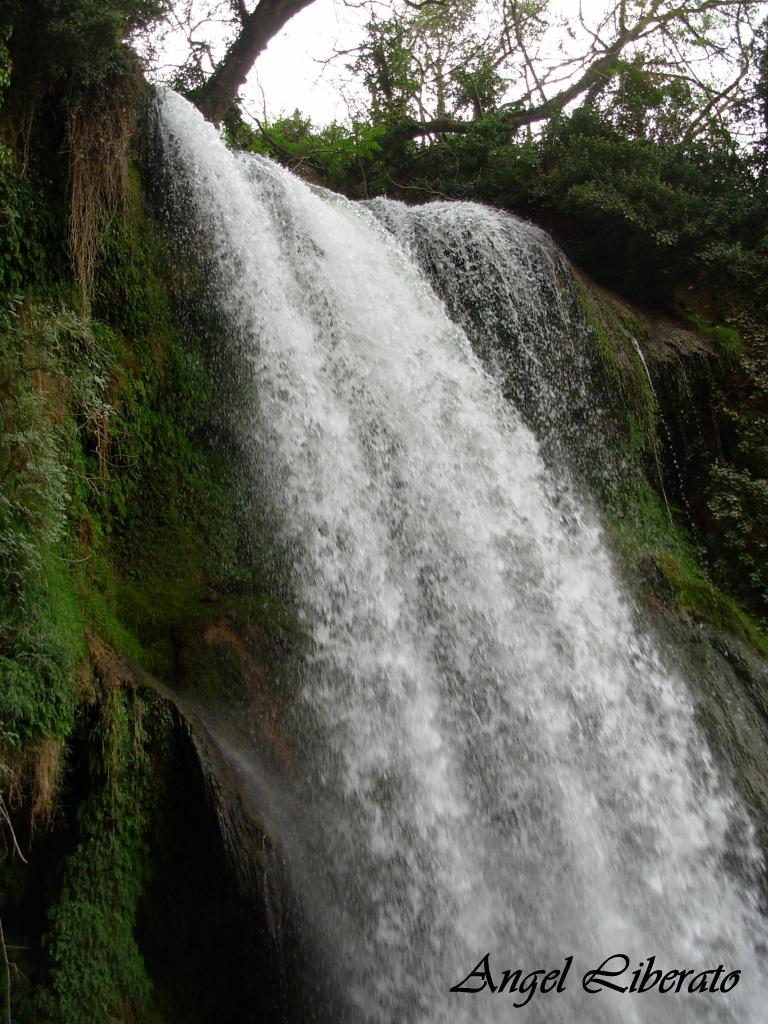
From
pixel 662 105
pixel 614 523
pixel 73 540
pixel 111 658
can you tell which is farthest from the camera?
pixel 662 105

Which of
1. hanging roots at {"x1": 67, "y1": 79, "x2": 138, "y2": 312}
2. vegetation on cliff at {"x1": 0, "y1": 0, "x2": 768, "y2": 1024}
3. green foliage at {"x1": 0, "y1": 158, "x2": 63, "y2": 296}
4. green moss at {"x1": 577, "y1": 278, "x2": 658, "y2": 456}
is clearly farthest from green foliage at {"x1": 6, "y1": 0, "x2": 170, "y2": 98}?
green moss at {"x1": 577, "y1": 278, "x2": 658, "y2": 456}

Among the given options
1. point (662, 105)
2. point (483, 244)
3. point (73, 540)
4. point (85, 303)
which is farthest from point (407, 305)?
point (662, 105)

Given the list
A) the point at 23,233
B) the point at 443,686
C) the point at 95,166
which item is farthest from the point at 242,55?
the point at 443,686

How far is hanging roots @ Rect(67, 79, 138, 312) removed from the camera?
5.78 m

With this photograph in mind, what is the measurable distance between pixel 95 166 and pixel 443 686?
4626 mm

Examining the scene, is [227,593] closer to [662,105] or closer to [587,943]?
[587,943]

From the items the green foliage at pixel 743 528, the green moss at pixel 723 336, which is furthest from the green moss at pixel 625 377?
the green moss at pixel 723 336

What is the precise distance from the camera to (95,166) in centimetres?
596

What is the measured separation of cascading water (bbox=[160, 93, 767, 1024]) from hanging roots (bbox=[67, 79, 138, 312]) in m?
0.94

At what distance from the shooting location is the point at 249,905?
4254 millimetres

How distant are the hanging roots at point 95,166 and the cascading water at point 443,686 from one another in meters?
0.94

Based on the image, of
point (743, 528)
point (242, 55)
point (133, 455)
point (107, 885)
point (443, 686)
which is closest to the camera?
point (107, 885)

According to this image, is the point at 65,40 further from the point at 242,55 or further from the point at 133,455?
the point at 242,55

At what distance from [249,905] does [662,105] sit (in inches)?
529
